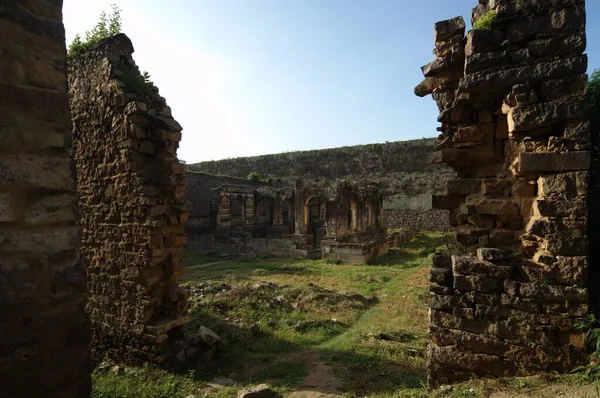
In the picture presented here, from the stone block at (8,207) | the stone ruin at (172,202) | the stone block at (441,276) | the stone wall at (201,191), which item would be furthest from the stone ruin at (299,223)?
the stone block at (8,207)

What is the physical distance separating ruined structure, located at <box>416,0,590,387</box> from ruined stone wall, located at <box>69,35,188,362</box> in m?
4.30

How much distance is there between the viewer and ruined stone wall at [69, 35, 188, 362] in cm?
592

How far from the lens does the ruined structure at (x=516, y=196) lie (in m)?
3.32

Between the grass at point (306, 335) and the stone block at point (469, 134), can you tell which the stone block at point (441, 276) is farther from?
the stone block at point (469, 134)

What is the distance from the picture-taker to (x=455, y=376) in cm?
366

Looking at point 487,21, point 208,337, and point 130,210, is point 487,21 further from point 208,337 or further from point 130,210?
point 208,337

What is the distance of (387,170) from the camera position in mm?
33469

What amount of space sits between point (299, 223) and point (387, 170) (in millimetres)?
16814

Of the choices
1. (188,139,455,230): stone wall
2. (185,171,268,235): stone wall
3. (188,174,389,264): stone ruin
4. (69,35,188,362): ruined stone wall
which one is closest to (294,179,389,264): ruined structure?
(188,174,389,264): stone ruin

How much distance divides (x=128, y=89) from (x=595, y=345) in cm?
710

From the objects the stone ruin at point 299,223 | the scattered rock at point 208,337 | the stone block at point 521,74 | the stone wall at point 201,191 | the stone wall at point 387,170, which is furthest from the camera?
the stone wall at point 387,170

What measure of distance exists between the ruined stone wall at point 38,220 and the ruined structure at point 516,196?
127 inches

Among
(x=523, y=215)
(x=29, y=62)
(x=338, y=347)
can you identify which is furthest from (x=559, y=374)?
(x=29, y=62)

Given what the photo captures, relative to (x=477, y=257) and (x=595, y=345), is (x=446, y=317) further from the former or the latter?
(x=595, y=345)
